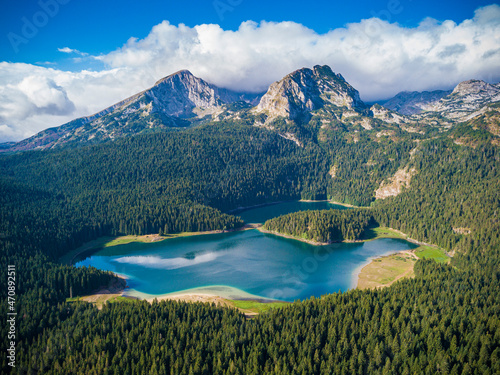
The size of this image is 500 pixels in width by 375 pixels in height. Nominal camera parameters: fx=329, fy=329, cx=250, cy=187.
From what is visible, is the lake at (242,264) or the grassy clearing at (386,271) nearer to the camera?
the lake at (242,264)

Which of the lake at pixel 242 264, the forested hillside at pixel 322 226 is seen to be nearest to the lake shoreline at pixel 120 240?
the lake at pixel 242 264

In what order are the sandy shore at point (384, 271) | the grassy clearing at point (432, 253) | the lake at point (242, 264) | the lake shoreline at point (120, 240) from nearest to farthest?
the lake at point (242, 264) → the sandy shore at point (384, 271) → the grassy clearing at point (432, 253) → the lake shoreline at point (120, 240)

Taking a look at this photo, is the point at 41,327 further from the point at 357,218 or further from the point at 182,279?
the point at 357,218

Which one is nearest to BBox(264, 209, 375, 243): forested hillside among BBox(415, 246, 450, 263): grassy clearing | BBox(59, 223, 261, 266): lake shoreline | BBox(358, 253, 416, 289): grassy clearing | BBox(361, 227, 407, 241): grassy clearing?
BBox(361, 227, 407, 241): grassy clearing

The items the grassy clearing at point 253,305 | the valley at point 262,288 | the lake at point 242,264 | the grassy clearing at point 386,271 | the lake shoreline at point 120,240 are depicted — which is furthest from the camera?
the lake shoreline at point 120,240

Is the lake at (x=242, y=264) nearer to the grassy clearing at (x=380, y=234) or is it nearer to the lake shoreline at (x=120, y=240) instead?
the lake shoreline at (x=120, y=240)

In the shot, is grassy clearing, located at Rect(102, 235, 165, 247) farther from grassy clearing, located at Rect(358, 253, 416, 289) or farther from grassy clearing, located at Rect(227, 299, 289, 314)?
grassy clearing, located at Rect(358, 253, 416, 289)
